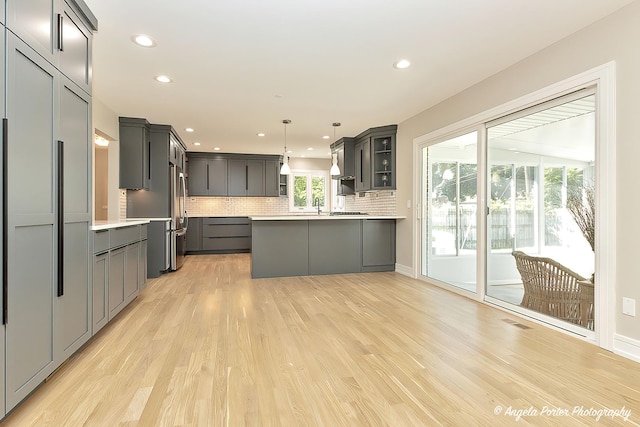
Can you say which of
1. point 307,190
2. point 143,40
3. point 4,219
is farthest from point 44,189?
point 307,190

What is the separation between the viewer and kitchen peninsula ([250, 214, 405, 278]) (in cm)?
502

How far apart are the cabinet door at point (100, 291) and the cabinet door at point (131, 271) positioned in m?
0.50

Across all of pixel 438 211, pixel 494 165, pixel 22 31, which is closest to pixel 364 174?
pixel 438 211

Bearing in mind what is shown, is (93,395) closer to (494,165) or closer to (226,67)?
(226,67)

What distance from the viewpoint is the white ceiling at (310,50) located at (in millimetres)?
2346

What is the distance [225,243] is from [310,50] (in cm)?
599

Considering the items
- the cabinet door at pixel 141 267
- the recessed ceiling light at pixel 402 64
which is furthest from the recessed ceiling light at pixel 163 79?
the recessed ceiling light at pixel 402 64

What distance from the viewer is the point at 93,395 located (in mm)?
1789

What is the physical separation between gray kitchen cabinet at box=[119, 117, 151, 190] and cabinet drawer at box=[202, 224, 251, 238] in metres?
2.90

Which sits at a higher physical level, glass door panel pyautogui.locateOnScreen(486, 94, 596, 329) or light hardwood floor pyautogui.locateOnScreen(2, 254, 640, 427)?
glass door panel pyautogui.locateOnScreen(486, 94, 596, 329)

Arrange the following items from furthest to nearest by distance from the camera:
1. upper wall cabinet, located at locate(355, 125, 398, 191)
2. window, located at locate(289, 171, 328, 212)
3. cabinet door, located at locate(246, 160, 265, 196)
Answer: window, located at locate(289, 171, 328, 212), cabinet door, located at locate(246, 160, 265, 196), upper wall cabinet, located at locate(355, 125, 398, 191)

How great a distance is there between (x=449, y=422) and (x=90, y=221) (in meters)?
2.63

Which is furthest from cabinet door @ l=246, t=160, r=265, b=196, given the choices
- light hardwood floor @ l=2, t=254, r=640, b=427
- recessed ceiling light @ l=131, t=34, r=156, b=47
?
recessed ceiling light @ l=131, t=34, r=156, b=47

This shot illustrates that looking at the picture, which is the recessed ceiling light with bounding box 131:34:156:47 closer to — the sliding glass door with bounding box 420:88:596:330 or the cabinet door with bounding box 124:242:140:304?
the cabinet door with bounding box 124:242:140:304
